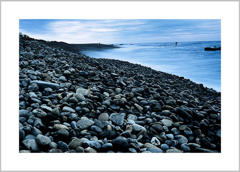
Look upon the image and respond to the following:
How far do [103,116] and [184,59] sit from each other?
339 cm

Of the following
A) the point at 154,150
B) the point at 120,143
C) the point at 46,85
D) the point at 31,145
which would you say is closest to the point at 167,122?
the point at 154,150

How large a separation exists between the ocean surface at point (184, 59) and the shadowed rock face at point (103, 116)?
0.49 metres

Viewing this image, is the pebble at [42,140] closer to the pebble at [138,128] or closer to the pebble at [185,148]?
the pebble at [138,128]

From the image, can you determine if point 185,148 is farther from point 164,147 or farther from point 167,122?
point 167,122

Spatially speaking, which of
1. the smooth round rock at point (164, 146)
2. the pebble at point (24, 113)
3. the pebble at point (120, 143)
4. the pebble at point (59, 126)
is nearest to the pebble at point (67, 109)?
the pebble at point (59, 126)

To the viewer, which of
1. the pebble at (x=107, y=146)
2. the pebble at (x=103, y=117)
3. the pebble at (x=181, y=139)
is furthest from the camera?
the pebble at (x=103, y=117)

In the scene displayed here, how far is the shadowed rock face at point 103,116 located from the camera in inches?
95.8

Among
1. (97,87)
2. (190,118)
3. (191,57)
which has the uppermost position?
(191,57)

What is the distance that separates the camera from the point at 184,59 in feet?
18.2

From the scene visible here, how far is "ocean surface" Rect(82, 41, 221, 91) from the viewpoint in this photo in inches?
151
